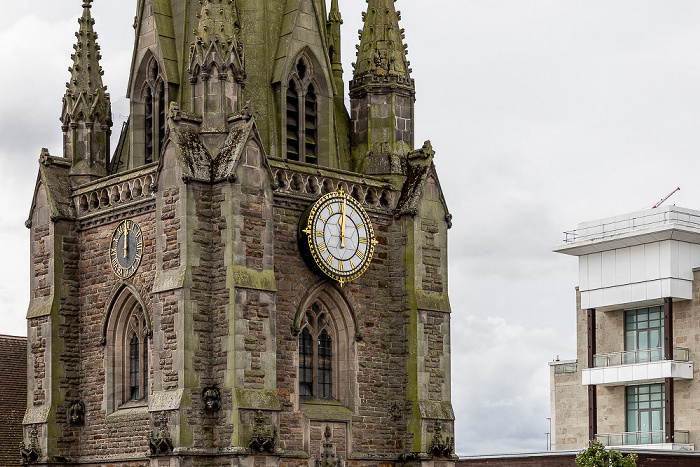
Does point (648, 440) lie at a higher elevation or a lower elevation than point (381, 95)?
lower

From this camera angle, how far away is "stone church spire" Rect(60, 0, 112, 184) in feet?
167

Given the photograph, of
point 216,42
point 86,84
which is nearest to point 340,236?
point 216,42

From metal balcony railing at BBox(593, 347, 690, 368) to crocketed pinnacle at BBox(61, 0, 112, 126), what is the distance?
3470 cm

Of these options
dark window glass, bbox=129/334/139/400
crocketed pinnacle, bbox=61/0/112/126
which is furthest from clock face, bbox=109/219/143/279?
crocketed pinnacle, bbox=61/0/112/126

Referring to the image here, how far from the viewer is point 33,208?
166 feet

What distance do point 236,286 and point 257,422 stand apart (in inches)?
149

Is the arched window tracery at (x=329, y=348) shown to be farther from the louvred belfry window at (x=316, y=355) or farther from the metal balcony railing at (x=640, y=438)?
the metal balcony railing at (x=640, y=438)

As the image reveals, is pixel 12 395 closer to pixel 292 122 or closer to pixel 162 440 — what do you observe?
pixel 162 440

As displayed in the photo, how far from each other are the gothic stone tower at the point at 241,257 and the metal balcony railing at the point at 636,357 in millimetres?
28818

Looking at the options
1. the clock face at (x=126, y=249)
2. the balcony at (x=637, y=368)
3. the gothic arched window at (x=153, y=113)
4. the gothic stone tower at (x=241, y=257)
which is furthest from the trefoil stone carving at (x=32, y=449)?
the balcony at (x=637, y=368)

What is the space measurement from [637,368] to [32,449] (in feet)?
120

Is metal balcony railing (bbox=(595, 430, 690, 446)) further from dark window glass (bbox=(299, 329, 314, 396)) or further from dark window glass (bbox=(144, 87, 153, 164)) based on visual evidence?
dark window glass (bbox=(144, 87, 153, 164))

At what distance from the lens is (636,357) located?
77.4 meters

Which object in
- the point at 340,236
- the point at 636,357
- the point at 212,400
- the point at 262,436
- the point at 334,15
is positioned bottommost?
the point at 262,436
